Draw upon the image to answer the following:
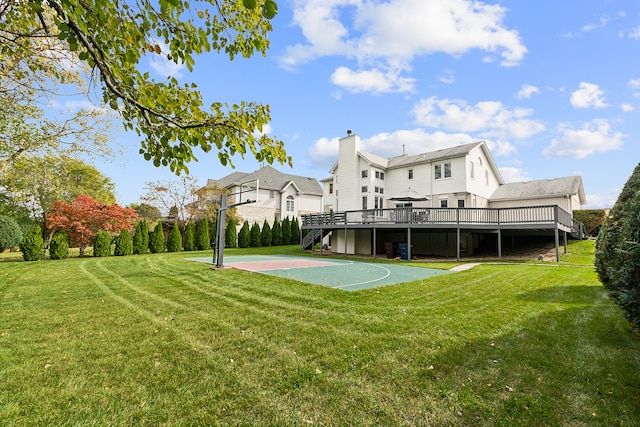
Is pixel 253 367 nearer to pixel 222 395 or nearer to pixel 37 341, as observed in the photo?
pixel 222 395

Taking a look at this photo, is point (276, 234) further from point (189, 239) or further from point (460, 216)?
point (460, 216)

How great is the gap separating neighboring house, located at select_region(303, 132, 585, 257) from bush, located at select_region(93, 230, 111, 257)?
12.1m

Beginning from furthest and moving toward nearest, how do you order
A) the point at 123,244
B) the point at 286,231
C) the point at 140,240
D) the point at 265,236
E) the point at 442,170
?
the point at 286,231 → the point at 265,236 → the point at 442,170 → the point at 140,240 → the point at 123,244

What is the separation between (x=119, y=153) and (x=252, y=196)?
18.8 meters

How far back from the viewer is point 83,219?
1762 cm

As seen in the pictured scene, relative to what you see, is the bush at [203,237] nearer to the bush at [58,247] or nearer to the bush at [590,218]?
the bush at [58,247]

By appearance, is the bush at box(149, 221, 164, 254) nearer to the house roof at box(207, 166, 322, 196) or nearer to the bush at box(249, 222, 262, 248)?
the bush at box(249, 222, 262, 248)

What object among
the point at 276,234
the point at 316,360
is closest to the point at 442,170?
the point at 276,234

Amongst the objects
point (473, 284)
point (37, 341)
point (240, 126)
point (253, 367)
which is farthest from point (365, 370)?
point (473, 284)

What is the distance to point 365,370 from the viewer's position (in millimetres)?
3229

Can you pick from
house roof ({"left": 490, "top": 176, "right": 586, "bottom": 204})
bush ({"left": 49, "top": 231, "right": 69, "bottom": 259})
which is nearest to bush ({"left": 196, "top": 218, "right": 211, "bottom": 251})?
bush ({"left": 49, "top": 231, "right": 69, "bottom": 259})

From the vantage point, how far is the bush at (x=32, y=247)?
47.5 feet

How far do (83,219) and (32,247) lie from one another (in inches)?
132

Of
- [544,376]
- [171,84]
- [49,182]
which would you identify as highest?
[49,182]
